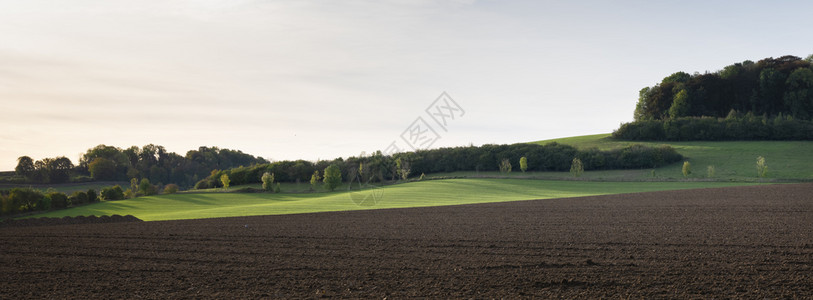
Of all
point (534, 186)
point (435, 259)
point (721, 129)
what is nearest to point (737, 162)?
point (721, 129)

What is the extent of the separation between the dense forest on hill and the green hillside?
3.54 meters

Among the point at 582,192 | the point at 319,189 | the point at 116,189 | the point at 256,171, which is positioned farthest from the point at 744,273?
the point at 256,171

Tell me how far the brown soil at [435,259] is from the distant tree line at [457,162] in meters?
42.1

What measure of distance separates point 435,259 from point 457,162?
203 ft

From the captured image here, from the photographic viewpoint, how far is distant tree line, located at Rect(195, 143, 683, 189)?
65.7 m

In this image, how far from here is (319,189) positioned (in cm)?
6544

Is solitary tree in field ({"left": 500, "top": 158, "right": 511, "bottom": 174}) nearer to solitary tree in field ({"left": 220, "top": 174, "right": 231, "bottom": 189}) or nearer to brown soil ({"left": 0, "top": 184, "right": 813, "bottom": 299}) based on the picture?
solitary tree in field ({"left": 220, "top": 174, "right": 231, "bottom": 189})

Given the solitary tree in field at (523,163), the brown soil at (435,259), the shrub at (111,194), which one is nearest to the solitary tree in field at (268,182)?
the shrub at (111,194)

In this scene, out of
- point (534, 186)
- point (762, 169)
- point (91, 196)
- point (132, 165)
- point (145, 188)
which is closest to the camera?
point (91, 196)

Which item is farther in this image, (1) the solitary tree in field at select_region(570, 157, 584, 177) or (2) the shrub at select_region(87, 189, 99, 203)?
(1) the solitary tree in field at select_region(570, 157, 584, 177)

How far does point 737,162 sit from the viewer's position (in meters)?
62.1

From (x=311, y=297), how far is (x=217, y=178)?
7027cm

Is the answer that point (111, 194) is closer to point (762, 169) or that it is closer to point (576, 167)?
point (576, 167)

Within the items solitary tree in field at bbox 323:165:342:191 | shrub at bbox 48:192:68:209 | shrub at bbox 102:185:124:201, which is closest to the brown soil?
shrub at bbox 48:192:68:209
